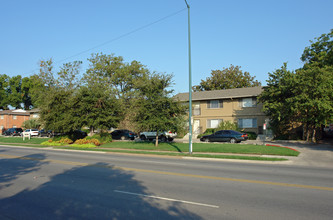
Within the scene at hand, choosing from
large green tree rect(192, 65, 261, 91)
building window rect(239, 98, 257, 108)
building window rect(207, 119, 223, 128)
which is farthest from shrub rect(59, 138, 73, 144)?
large green tree rect(192, 65, 261, 91)

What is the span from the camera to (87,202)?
695cm

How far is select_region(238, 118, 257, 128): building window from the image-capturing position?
35.8 metres

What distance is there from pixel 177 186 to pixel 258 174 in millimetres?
4177

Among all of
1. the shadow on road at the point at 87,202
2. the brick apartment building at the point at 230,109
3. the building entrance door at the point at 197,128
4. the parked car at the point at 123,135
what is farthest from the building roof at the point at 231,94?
the shadow on road at the point at 87,202

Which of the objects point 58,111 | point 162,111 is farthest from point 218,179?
point 58,111

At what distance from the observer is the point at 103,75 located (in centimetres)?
5003

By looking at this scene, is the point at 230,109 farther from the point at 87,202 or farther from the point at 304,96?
the point at 87,202

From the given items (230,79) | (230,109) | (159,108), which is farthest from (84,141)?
(230,79)

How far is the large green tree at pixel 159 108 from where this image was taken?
23.3 meters

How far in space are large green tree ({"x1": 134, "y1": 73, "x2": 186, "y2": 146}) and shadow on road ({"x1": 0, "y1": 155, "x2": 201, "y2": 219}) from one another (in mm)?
13293

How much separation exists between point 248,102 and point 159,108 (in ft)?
57.3

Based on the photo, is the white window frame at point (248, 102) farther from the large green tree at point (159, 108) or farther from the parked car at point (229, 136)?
the large green tree at point (159, 108)

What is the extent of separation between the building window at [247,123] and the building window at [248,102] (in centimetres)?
194

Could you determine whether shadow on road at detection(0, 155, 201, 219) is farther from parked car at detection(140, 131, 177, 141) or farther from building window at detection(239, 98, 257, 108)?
building window at detection(239, 98, 257, 108)
